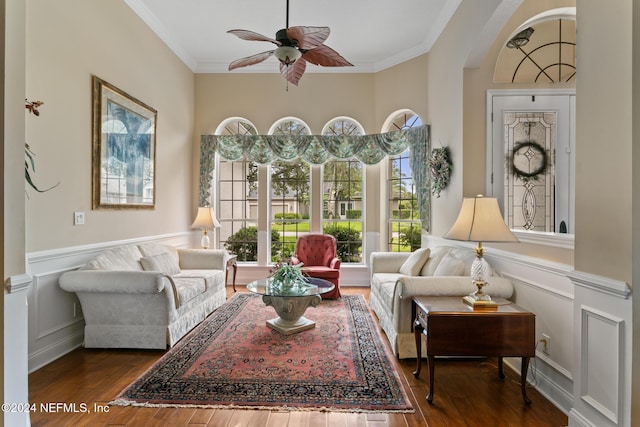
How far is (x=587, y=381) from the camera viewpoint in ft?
5.92

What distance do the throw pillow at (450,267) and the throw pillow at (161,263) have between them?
9.71ft

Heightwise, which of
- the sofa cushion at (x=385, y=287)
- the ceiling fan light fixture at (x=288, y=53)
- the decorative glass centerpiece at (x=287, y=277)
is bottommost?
the sofa cushion at (x=385, y=287)

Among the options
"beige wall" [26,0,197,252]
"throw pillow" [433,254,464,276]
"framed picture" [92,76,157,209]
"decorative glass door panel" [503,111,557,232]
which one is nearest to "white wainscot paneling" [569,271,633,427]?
"throw pillow" [433,254,464,276]

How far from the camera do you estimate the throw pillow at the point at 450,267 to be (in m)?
3.20

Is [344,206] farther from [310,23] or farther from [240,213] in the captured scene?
[310,23]

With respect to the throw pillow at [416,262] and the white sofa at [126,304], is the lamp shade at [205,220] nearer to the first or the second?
the white sofa at [126,304]

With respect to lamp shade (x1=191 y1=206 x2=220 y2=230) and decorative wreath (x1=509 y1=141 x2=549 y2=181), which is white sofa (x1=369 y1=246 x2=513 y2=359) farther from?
lamp shade (x1=191 y1=206 x2=220 y2=230)

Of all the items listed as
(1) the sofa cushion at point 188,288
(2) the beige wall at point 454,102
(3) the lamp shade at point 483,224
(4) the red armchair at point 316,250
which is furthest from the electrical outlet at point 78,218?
(2) the beige wall at point 454,102

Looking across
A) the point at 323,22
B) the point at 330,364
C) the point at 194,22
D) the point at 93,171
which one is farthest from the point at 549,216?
the point at 194,22

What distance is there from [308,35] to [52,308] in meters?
3.25

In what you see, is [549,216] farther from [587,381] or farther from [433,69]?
[433,69]

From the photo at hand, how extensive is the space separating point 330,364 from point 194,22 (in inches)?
181

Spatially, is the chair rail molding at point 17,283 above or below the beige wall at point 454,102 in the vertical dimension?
below

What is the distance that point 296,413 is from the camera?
2139 mm
